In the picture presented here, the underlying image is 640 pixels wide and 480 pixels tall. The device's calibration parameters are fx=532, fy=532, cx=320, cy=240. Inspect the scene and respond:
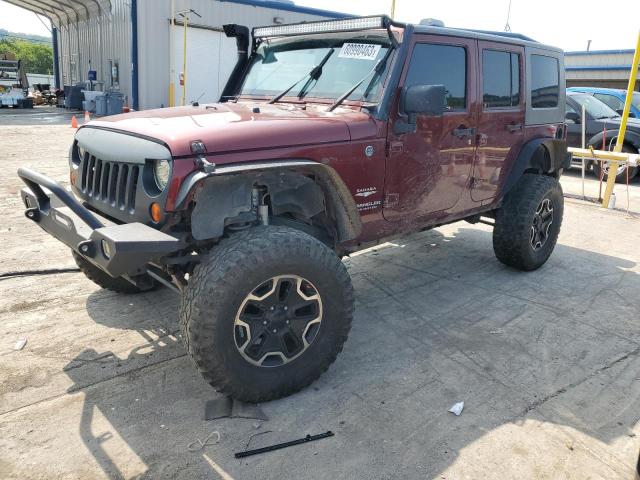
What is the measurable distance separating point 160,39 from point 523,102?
16.8 meters

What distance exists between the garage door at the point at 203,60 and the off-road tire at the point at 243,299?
17102 mm

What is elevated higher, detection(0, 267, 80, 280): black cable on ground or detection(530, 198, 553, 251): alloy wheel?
detection(530, 198, 553, 251): alloy wheel

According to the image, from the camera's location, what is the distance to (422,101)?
3279 mm

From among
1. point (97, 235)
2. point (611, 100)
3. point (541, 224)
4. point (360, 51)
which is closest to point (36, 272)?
point (97, 235)

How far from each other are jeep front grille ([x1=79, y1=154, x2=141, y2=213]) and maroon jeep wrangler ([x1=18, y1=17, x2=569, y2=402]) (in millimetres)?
13

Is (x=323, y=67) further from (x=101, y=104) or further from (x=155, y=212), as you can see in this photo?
(x=101, y=104)

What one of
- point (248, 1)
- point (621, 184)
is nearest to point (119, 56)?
point (248, 1)

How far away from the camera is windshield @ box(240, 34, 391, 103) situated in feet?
11.8

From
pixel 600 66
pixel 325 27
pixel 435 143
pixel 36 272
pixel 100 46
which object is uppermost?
pixel 600 66

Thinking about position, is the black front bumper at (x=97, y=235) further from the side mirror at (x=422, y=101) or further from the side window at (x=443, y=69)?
the side window at (x=443, y=69)

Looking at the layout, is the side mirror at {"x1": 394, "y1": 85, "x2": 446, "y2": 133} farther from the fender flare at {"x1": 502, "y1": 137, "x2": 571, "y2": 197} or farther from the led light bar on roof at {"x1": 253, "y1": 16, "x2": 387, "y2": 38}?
the fender flare at {"x1": 502, "y1": 137, "x2": 571, "y2": 197}

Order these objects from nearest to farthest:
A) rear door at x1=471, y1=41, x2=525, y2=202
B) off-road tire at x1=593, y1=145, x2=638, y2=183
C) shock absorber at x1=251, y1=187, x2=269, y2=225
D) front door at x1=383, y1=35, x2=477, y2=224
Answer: shock absorber at x1=251, y1=187, x2=269, y2=225
front door at x1=383, y1=35, x2=477, y2=224
rear door at x1=471, y1=41, x2=525, y2=202
off-road tire at x1=593, y1=145, x2=638, y2=183

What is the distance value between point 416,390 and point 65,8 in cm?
3064

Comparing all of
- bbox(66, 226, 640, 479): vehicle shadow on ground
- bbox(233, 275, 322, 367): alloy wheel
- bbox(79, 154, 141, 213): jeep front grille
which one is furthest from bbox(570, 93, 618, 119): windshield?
bbox(79, 154, 141, 213): jeep front grille
